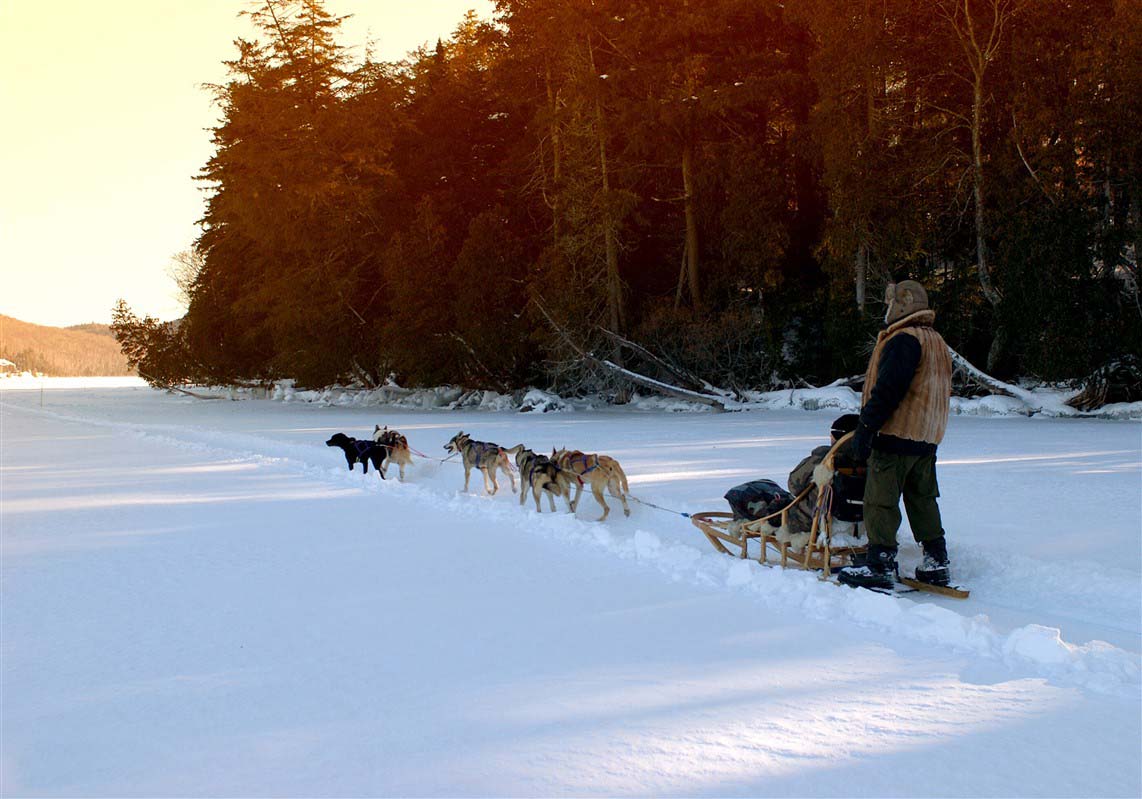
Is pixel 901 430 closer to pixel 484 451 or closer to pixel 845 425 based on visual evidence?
pixel 845 425

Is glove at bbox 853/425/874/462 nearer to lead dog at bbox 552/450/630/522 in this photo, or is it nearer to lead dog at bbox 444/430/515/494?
lead dog at bbox 552/450/630/522

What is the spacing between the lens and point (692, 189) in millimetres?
24922

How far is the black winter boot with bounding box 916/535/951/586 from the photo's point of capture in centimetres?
529

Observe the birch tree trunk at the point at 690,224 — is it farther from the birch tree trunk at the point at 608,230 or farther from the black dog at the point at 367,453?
the black dog at the point at 367,453

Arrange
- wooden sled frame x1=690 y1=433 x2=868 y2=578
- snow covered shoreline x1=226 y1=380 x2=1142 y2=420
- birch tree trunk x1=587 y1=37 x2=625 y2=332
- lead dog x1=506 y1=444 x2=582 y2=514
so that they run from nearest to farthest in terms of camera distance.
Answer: wooden sled frame x1=690 y1=433 x2=868 y2=578 → lead dog x1=506 y1=444 x2=582 y2=514 → snow covered shoreline x1=226 y1=380 x2=1142 y2=420 → birch tree trunk x1=587 y1=37 x2=625 y2=332

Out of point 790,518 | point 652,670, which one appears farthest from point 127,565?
point 790,518

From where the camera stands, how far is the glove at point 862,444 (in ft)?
17.0

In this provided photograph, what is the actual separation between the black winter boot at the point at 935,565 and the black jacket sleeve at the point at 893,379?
2.92ft

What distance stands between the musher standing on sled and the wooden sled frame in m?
0.25

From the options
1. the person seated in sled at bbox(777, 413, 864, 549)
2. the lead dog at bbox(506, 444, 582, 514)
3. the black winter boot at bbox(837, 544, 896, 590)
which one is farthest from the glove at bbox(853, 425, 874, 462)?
the lead dog at bbox(506, 444, 582, 514)

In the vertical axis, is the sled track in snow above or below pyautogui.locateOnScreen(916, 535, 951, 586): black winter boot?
below

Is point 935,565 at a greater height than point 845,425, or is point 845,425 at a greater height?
point 845,425

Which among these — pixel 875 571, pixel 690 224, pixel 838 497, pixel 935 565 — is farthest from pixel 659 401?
pixel 875 571

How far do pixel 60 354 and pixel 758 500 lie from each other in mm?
202018
